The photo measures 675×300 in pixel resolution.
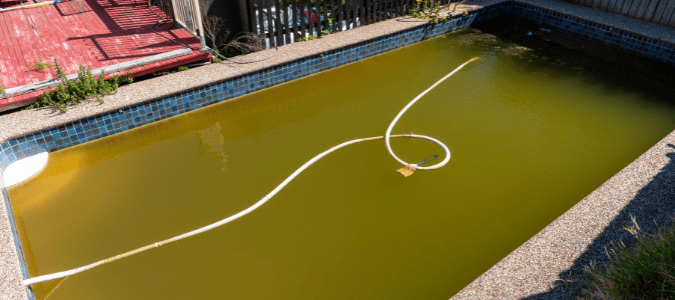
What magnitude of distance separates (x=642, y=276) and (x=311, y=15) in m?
5.00

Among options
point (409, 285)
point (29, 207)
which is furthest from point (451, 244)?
point (29, 207)

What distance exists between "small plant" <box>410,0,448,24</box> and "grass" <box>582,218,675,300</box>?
5.13 metres

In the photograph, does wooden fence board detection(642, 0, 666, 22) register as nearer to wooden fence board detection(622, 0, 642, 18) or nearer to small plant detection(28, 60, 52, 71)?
wooden fence board detection(622, 0, 642, 18)

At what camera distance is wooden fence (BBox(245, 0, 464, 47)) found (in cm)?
536

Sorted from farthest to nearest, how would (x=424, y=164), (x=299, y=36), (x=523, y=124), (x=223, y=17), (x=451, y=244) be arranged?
(x=299, y=36) < (x=223, y=17) < (x=523, y=124) < (x=424, y=164) < (x=451, y=244)

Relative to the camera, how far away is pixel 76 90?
4.20 metres

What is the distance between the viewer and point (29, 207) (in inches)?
131

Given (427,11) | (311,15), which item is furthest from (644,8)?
(311,15)

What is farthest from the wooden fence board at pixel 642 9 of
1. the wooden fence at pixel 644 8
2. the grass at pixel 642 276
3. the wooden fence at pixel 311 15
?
the grass at pixel 642 276

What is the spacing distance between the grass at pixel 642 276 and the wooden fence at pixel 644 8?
5.64 m

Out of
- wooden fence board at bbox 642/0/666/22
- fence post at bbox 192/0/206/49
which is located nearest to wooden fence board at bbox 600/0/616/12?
wooden fence board at bbox 642/0/666/22

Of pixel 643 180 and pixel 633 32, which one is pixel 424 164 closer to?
pixel 643 180

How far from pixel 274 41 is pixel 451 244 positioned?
384 cm

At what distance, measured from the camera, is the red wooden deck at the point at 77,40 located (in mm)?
4645
